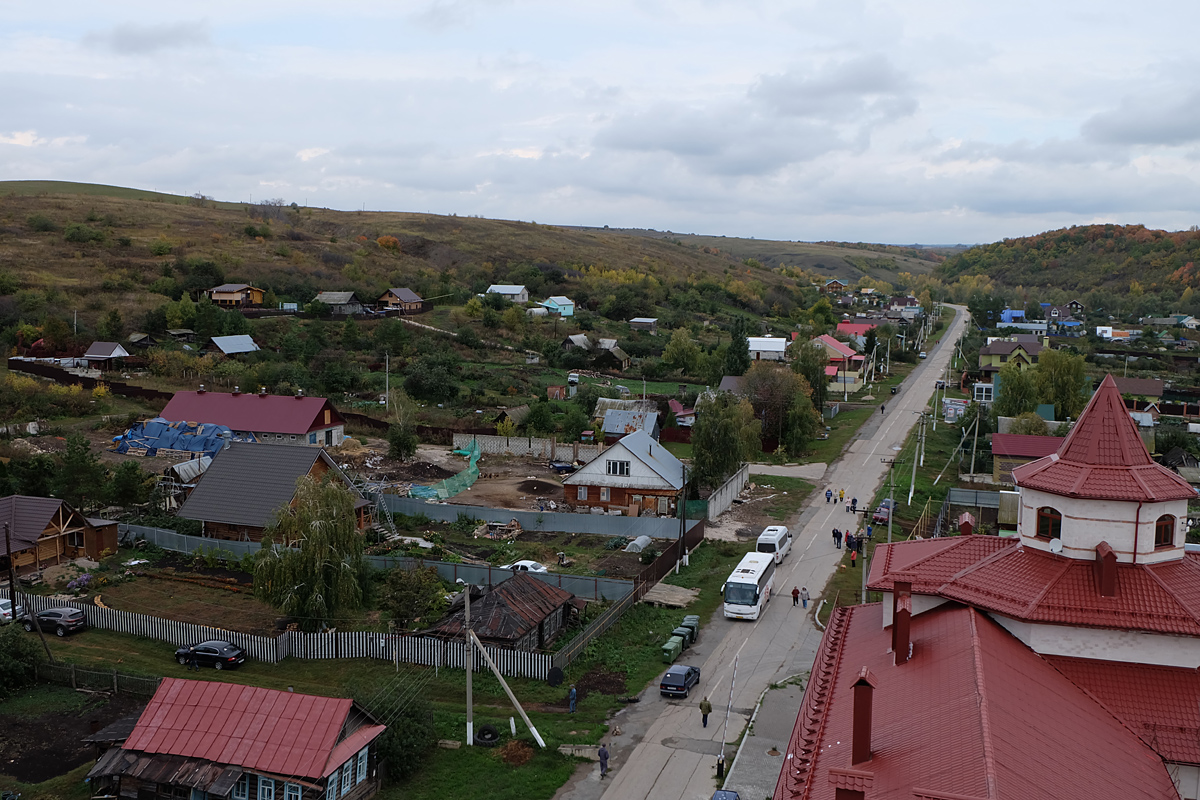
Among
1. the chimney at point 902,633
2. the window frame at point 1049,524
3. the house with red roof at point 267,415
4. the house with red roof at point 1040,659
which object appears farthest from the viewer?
the house with red roof at point 267,415

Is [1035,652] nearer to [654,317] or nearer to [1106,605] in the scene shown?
[1106,605]

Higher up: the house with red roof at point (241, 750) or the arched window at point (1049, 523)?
the arched window at point (1049, 523)

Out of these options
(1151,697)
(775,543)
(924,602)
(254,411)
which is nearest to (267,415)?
(254,411)

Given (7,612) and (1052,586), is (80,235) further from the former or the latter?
(1052,586)

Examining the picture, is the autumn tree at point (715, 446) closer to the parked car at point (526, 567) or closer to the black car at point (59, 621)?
the parked car at point (526, 567)

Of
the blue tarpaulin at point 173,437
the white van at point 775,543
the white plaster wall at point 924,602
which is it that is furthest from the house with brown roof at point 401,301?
the white plaster wall at point 924,602

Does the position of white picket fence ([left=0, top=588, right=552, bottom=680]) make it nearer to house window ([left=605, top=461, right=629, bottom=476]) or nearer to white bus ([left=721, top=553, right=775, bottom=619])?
white bus ([left=721, top=553, right=775, bottom=619])

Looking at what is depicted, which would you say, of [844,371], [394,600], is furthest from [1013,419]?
[394,600]
